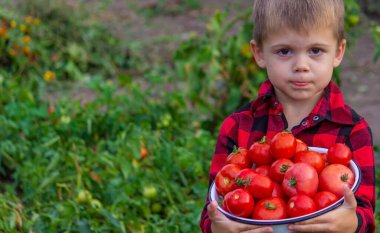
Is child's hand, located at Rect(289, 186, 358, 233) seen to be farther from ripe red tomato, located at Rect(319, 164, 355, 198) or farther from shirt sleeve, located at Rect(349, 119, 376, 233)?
shirt sleeve, located at Rect(349, 119, 376, 233)

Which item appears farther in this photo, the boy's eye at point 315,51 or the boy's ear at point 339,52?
the boy's ear at point 339,52

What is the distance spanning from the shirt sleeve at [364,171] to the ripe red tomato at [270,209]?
0.28 m

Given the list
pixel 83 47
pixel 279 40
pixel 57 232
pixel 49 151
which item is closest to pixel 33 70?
pixel 83 47

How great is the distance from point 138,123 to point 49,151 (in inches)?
26.7

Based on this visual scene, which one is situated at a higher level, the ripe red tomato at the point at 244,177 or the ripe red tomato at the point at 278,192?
the ripe red tomato at the point at 244,177

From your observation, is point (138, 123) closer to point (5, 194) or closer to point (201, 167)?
point (201, 167)

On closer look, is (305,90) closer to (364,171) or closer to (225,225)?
(364,171)

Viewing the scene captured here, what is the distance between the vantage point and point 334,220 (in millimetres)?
1929

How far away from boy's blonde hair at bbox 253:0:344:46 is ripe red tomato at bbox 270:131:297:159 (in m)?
0.34

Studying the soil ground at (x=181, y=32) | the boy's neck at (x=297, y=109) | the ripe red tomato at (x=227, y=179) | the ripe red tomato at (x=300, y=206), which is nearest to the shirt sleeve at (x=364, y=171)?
the boy's neck at (x=297, y=109)

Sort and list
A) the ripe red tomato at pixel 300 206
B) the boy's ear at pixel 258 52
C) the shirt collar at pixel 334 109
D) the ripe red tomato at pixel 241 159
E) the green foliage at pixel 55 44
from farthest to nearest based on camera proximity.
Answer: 1. the green foliage at pixel 55 44
2. the boy's ear at pixel 258 52
3. the shirt collar at pixel 334 109
4. the ripe red tomato at pixel 241 159
5. the ripe red tomato at pixel 300 206

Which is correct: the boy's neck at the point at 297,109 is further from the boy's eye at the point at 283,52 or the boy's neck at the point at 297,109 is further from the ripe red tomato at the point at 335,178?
the ripe red tomato at the point at 335,178

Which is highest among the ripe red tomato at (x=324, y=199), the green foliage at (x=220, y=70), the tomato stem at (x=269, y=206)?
the ripe red tomato at (x=324, y=199)

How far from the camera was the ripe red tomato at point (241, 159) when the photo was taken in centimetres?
213
